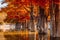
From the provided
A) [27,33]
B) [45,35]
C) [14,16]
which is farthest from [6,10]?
[45,35]

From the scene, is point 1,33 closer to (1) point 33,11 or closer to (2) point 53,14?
(1) point 33,11

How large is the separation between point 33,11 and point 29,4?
109 millimetres

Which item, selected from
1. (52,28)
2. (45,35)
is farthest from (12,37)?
(52,28)

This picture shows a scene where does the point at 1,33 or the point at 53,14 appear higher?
the point at 53,14

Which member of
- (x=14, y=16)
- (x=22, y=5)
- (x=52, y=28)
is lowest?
(x=52, y=28)

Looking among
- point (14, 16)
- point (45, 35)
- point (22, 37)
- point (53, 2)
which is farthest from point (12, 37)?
point (53, 2)

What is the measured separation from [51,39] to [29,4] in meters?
0.54

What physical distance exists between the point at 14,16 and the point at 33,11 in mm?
265

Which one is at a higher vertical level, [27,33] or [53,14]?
[53,14]

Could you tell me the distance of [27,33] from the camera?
53.1 inches

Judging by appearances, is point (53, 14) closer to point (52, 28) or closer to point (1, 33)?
point (52, 28)

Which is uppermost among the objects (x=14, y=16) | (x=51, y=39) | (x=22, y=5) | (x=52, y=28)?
(x=22, y=5)

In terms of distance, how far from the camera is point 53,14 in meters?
1.27

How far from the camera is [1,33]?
4.29 ft
